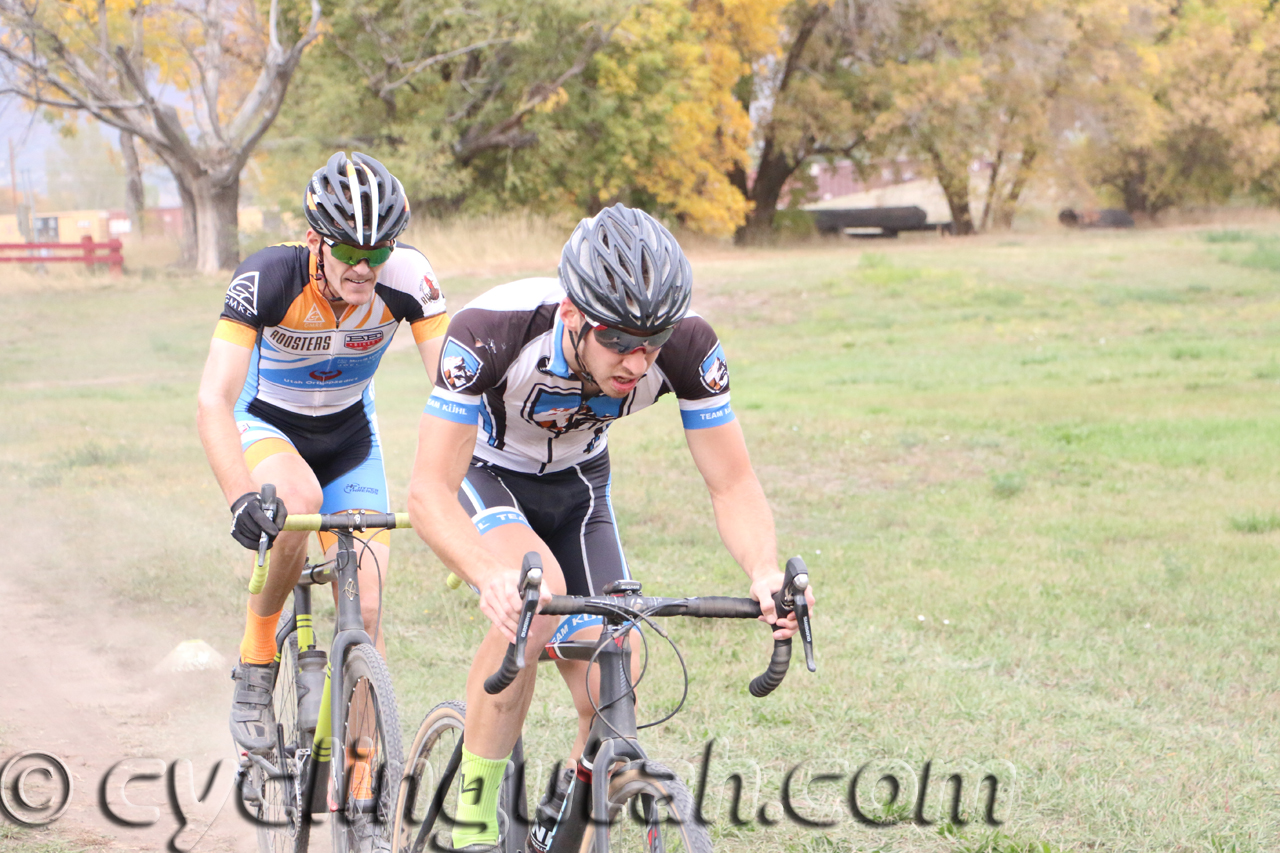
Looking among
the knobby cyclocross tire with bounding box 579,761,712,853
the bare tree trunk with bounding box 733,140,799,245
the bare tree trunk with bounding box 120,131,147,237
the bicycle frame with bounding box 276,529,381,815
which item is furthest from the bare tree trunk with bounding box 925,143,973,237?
the knobby cyclocross tire with bounding box 579,761,712,853

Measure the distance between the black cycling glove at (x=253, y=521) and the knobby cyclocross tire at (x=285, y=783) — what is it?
82 cm

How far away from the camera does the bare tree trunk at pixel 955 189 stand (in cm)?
3872

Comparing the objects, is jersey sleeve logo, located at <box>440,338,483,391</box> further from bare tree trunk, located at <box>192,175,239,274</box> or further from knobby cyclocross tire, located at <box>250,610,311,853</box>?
bare tree trunk, located at <box>192,175,239,274</box>

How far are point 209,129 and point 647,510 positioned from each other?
28.1 metres

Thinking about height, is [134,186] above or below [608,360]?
above

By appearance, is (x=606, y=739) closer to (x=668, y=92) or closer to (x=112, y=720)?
(x=112, y=720)

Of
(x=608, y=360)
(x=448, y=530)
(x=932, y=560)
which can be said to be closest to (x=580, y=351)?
(x=608, y=360)

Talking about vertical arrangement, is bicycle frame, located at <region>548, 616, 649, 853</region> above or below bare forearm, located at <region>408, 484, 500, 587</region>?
below

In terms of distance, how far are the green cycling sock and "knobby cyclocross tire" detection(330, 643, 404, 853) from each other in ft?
1.20

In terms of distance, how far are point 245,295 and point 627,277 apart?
2.01m

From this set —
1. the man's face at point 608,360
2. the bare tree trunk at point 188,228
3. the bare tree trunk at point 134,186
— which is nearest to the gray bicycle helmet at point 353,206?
the man's face at point 608,360

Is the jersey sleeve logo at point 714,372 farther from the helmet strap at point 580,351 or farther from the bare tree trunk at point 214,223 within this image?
the bare tree trunk at point 214,223

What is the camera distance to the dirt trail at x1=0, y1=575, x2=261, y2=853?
487 centimetres

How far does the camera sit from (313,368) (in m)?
4.85
